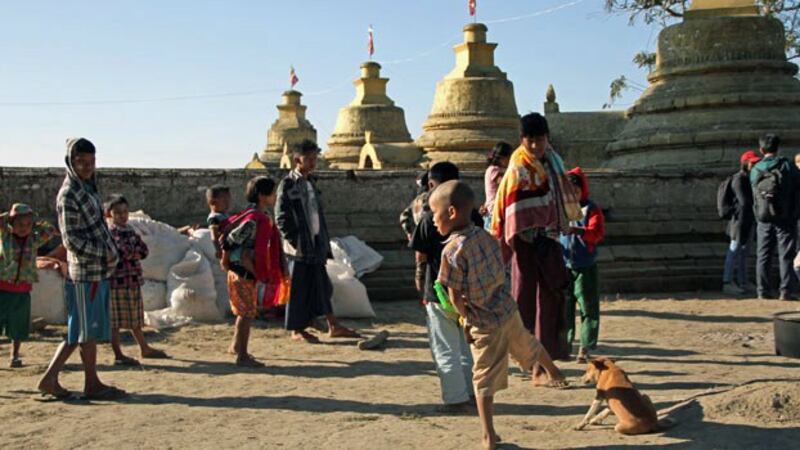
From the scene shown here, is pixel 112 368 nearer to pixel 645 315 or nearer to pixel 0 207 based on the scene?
pixel 0 207

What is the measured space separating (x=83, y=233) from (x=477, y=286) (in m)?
2.34

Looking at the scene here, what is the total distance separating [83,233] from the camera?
529cm

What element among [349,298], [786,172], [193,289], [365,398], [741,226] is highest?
[786,172]

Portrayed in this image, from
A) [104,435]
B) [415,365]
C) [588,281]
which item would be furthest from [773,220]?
[104,435]

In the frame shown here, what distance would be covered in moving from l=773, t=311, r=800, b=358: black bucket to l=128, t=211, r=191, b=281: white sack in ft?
16.4

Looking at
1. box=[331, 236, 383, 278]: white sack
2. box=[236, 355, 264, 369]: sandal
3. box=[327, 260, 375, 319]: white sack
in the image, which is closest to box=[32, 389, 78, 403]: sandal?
box=[236, 355, 264, 369]: sandal

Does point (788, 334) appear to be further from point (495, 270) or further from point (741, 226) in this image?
point (741, 226)

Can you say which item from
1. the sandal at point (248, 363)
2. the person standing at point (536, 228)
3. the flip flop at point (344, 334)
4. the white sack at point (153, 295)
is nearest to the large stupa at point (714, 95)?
the flip flop at point (344, 334)

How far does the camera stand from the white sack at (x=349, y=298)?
28.5ft

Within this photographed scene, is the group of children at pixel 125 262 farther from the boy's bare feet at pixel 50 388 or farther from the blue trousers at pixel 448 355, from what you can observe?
the blue trousers at pixel 448 355

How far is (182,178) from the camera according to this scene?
943cm

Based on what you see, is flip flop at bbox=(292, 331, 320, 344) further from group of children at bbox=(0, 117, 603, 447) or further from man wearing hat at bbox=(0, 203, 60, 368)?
man wearing hat at bbox=(0, 203, 60, 368)

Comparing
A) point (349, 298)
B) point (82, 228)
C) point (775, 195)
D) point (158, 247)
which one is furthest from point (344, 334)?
point (775, 195)

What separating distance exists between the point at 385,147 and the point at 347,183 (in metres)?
9.84
